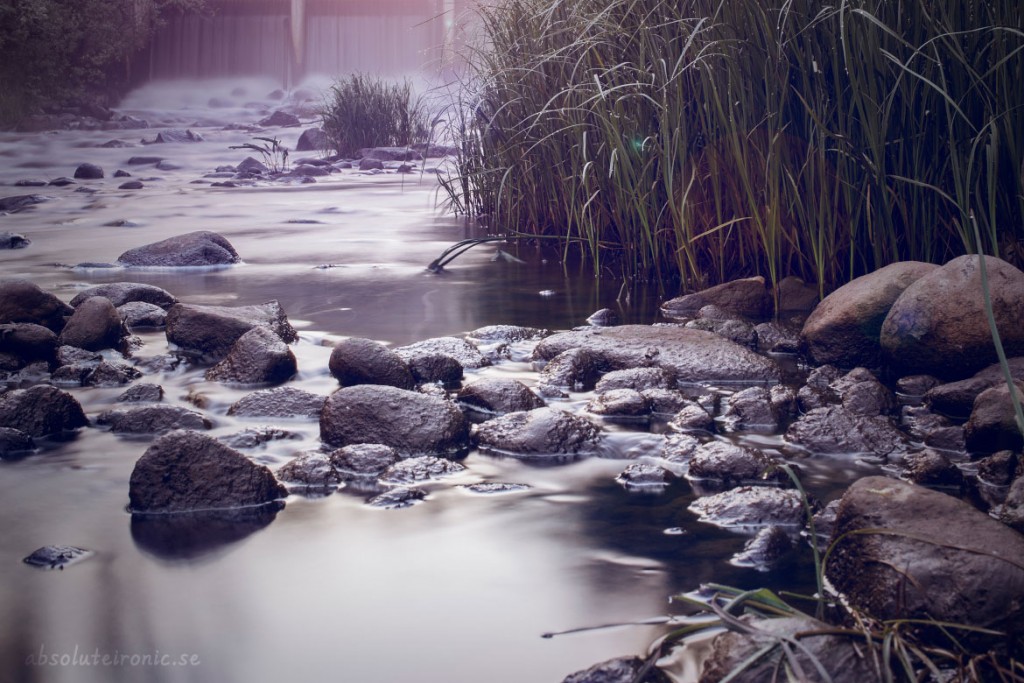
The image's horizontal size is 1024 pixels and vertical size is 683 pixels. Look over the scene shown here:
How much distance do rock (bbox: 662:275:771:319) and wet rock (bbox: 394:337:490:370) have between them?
102cm

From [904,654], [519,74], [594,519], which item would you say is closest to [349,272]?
[519,74]

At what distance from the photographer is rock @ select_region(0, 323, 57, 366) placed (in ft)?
10.4

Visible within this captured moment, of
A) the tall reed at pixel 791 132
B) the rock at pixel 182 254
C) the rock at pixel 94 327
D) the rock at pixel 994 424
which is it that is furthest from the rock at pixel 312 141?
the rock at pixel 994 424

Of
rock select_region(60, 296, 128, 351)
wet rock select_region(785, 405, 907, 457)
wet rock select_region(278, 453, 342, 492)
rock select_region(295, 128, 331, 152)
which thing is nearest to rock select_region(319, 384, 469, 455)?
wet rock select_region(278, 453, 342, 492)

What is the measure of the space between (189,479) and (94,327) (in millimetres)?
1551

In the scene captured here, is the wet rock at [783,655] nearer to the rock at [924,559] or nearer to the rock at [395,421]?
the rock at [924,559]

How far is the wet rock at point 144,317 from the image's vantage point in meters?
3.88

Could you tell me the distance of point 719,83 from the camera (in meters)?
3.81

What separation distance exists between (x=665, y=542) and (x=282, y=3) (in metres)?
27.5

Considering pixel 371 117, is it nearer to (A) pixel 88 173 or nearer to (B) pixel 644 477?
(A) pixel 88 173

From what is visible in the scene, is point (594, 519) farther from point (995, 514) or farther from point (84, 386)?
point (84, 386)

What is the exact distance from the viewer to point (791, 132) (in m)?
3.74

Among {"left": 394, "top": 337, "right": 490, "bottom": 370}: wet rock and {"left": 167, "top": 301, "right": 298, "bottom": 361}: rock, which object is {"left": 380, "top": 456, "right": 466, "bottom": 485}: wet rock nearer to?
{"left": 394, "top": 337, "right": 490, "bottom": 370}: wet rock

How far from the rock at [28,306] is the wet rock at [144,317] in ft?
0.87
